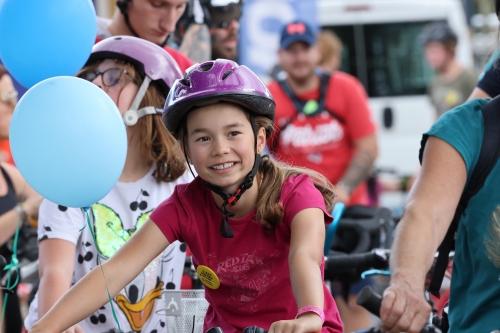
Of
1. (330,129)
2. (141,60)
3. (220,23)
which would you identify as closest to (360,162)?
(330,129)

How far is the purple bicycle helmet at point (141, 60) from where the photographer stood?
4.24 meters

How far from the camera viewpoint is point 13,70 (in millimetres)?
4195

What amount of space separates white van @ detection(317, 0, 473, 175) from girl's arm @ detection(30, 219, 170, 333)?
9.97 meters

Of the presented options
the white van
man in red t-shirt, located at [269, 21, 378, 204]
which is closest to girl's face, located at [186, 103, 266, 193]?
man in red t-shirt, located at [269, 21, 378, 204]

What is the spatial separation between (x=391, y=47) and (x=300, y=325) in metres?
11.1

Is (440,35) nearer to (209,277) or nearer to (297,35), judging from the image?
(297,35)

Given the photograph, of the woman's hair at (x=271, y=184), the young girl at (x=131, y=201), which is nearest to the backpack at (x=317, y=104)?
the young girl at (x=131, y=201)

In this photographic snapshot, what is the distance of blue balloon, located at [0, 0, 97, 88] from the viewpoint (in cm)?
405

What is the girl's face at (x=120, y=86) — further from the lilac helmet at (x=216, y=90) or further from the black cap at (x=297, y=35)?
the black cap at (x=297, y=35)

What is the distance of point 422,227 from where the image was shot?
3217 mm

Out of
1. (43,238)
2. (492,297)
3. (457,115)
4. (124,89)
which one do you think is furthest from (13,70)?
(492,297)

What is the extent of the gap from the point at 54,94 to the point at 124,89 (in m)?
0.97

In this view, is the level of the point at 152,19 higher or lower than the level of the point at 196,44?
higher

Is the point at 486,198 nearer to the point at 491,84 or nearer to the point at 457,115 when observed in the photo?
the point at 457,115
